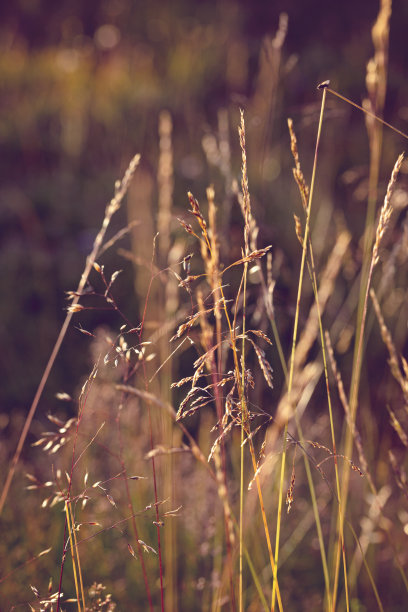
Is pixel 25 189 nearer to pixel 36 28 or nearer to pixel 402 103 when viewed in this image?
pixel 402 103

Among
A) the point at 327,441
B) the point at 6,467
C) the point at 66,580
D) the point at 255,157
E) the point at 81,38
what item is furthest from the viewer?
the point at 81,38

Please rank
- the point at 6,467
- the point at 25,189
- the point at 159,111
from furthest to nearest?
the point at 159,111 < the point at 25,189 < the point at 6,467

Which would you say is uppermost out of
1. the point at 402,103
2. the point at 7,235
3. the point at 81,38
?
the point at 81,38

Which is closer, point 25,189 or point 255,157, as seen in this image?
point 25,189

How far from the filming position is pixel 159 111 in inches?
175

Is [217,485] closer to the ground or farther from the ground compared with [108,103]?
closer to the ground

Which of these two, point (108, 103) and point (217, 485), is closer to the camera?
point (217, 485)

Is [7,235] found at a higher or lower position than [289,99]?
lower

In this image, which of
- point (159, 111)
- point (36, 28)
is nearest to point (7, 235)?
point (159, 111)

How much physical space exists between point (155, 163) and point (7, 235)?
118 cm

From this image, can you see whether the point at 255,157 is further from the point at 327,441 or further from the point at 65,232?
the point at 327,441

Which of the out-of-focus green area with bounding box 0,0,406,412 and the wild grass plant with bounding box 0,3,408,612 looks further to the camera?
the out-of-focus green area with bounding box 0,0,406,412

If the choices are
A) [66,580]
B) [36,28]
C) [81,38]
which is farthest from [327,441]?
[36,28]

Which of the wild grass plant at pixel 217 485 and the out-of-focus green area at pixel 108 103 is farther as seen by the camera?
the out-of-focus green area at pixel 108 103
